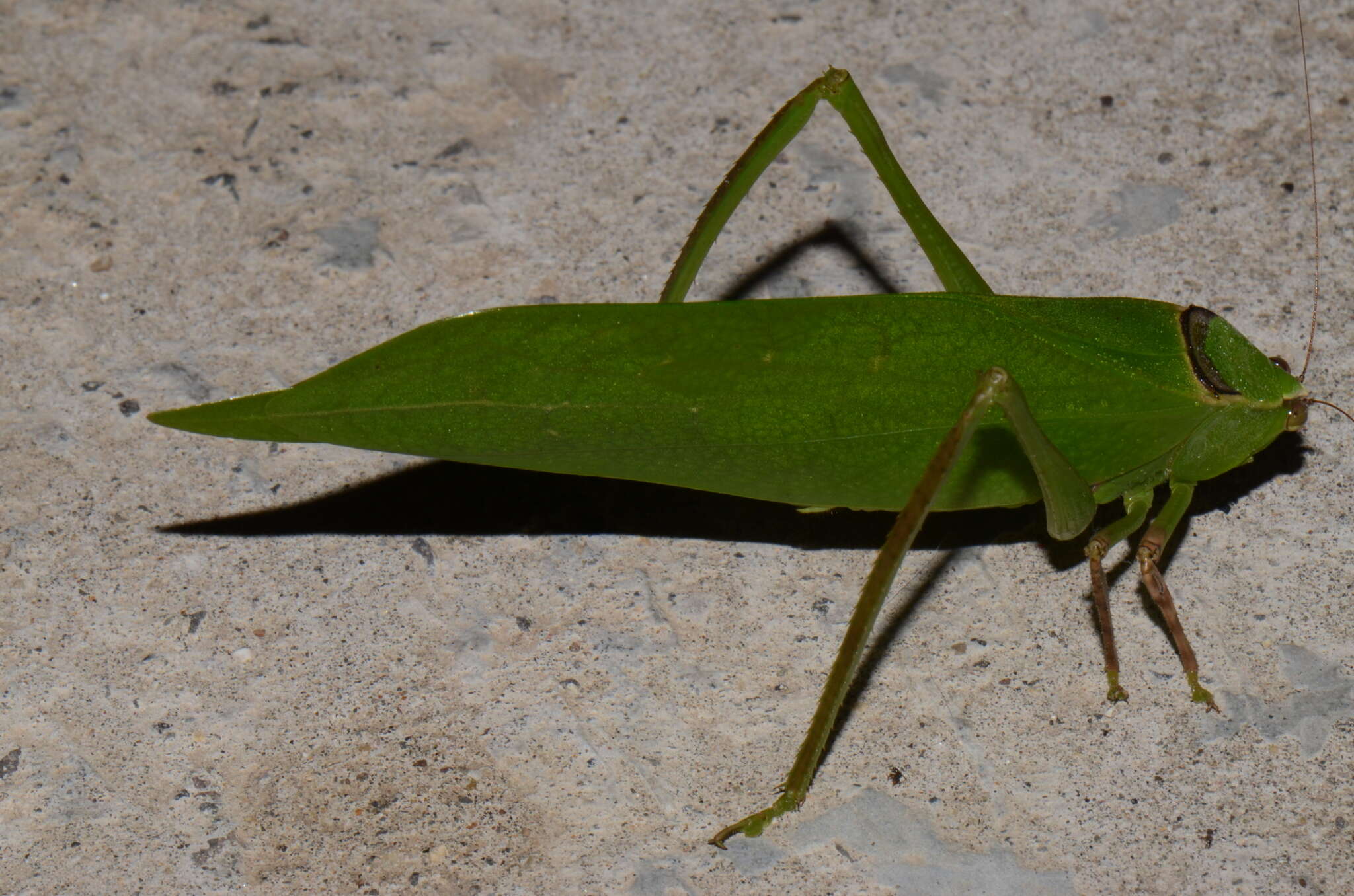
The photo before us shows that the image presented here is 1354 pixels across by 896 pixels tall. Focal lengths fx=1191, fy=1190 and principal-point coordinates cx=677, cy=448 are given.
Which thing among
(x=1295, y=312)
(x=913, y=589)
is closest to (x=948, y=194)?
(x=1295, y=312)

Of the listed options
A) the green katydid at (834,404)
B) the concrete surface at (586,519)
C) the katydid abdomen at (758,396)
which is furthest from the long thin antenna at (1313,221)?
the katydid abdomen at (758,396)

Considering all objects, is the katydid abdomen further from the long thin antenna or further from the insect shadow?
the long thin antenna

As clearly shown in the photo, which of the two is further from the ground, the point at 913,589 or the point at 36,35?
the point at 36,35

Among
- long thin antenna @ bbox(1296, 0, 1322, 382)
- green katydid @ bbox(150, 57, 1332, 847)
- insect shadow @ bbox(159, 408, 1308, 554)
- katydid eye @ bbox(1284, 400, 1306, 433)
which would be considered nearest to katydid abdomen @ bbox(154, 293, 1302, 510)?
green katydid @ bbox(150, 57, 1332, 847)

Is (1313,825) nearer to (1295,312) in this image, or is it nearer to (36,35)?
(1295,312)

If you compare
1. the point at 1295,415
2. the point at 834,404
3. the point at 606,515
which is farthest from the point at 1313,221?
the point at 606,515

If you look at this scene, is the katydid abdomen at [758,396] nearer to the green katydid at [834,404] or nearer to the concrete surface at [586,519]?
the green katydid at [834,404]
